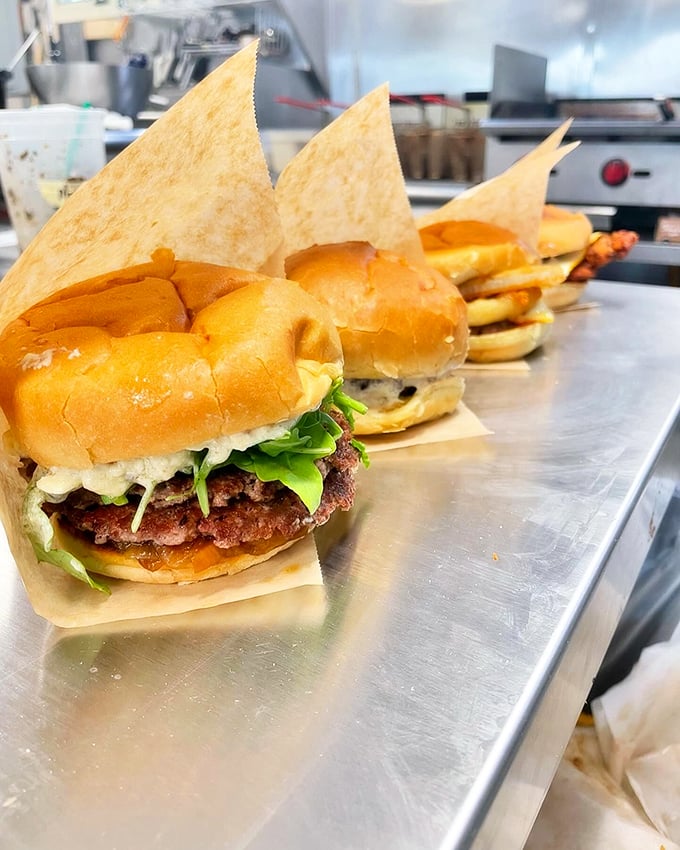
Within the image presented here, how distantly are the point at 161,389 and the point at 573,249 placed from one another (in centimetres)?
171

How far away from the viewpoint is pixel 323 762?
28.8 inches

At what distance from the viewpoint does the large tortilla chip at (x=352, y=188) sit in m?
1.50

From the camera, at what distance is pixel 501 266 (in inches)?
72.5

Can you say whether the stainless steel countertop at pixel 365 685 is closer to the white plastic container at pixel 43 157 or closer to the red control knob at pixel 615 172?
the white plastic container at pixel 43 157

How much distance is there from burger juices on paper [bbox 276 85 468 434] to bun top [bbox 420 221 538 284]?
160 mm

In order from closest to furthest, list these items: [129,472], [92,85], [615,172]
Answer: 1. [129,472]
2. [615,172]
3. [92,85]

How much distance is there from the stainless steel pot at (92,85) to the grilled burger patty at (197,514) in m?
3.24

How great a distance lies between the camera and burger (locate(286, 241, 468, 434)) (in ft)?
4.57

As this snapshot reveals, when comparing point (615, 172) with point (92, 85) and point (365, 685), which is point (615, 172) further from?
point (365, 685)

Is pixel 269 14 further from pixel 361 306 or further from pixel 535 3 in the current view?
pixel 361 306

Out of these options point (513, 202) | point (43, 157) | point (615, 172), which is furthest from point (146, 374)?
point (615, 172)

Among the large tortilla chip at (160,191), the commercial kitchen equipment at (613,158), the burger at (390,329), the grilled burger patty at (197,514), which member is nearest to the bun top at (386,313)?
the burger at (390,329)

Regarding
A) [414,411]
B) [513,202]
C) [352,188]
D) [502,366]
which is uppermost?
[352,188]

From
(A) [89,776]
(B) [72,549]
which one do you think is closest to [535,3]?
(B) [72,549]
